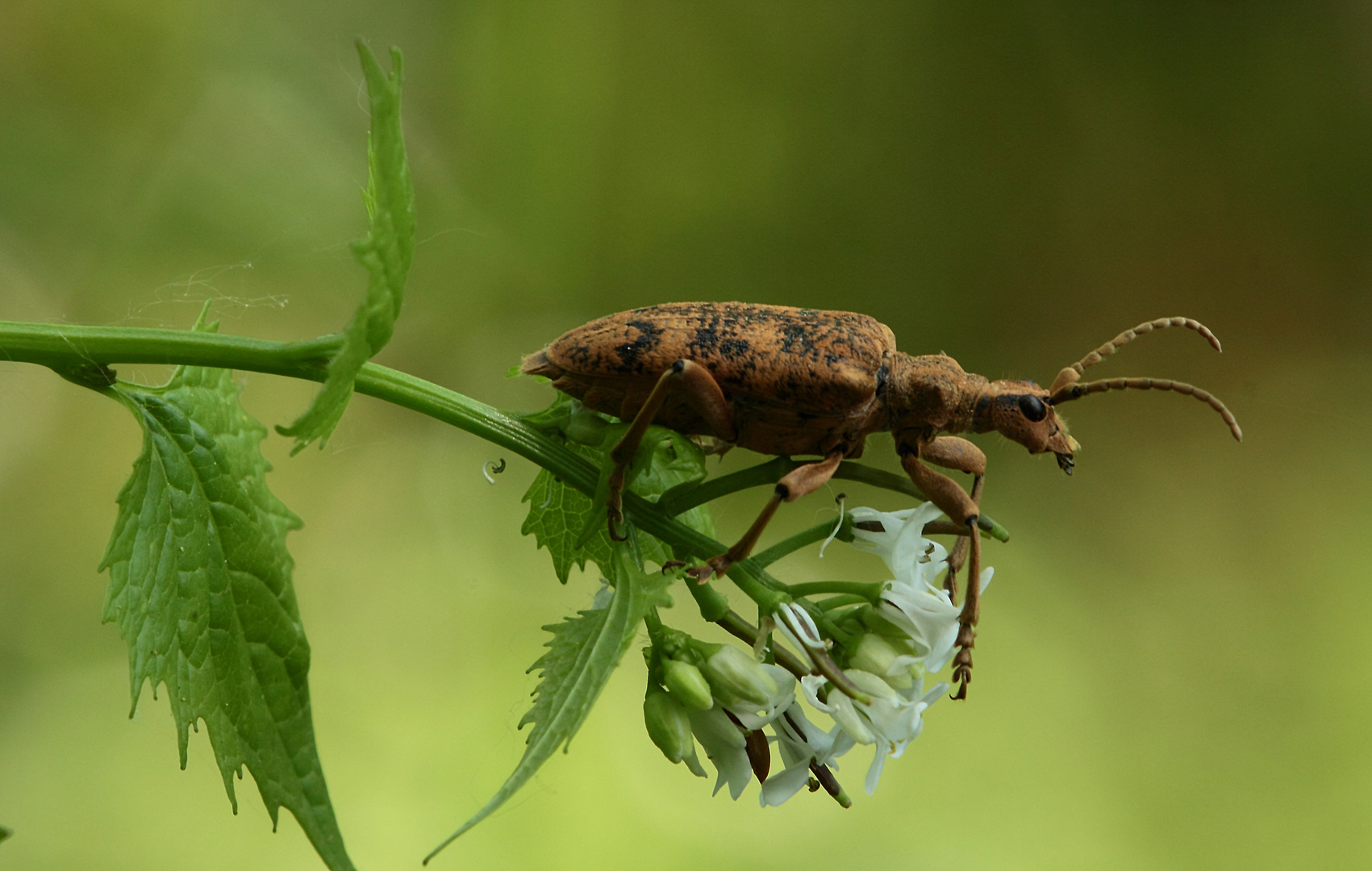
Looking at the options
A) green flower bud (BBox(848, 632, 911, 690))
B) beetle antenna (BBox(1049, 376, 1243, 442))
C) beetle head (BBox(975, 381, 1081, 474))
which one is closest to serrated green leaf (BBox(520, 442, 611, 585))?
green flower bud (BBox(848, 632, 911, 690))

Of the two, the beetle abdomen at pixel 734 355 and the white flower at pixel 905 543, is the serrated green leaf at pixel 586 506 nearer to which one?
the beetle abdomen at pixel 734 355

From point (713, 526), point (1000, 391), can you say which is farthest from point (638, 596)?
point (1000, 391)

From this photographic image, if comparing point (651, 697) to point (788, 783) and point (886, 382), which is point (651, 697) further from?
point (886, 382)

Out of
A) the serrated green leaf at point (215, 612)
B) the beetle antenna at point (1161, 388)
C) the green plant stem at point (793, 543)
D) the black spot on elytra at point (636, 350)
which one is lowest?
the serrated green leaf at point (215, 612)

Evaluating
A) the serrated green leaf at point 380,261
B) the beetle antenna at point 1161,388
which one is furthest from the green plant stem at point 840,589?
the serrated green leaf at point 380,261

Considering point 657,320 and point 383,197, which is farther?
point 657,320

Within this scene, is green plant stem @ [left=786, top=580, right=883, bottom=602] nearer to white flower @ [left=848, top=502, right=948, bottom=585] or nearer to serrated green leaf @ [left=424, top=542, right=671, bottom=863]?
white flower @ [left=848, top=502, right=948, bottom=585]

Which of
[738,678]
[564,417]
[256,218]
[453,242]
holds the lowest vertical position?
[738,678]
